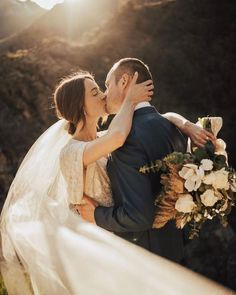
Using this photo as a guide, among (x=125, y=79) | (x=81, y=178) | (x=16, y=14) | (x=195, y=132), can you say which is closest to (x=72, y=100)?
(x=125, y=79)

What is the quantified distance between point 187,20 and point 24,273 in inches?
493

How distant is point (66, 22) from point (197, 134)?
82.6ft

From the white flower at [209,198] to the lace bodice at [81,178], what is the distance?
25.2 inches

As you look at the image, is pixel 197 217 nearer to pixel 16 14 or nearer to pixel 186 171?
pixel 186 171

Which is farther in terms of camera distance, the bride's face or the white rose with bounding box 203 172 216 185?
the bride's face

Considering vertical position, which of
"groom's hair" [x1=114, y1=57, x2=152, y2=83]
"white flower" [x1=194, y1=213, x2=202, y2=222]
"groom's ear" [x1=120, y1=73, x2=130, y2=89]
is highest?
"groom's hair" [x1=114, y1=57, x2=152, y2=83]

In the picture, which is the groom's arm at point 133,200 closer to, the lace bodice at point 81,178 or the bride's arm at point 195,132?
the lace bodice at point 81,178

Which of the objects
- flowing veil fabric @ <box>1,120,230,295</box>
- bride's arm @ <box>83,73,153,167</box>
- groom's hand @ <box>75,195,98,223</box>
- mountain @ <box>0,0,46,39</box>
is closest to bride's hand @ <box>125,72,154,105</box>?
bride's arm @ <box>83,73,153,167</box>

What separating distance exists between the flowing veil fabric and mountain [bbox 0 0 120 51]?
14.9 meters

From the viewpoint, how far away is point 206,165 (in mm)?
2896

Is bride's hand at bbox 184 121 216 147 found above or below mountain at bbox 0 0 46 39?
below

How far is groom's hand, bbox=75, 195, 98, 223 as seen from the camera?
10.5ft

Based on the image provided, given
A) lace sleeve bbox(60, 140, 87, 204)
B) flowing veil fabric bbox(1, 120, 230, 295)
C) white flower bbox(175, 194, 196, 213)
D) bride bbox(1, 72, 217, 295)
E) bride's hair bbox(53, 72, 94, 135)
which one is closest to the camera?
flowing veil fabric bbox(1, 120, 230, 295)

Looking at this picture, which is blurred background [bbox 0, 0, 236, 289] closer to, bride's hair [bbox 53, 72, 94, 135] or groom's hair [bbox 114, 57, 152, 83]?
bride's hair [bbox 53, 72, 94, 135]
